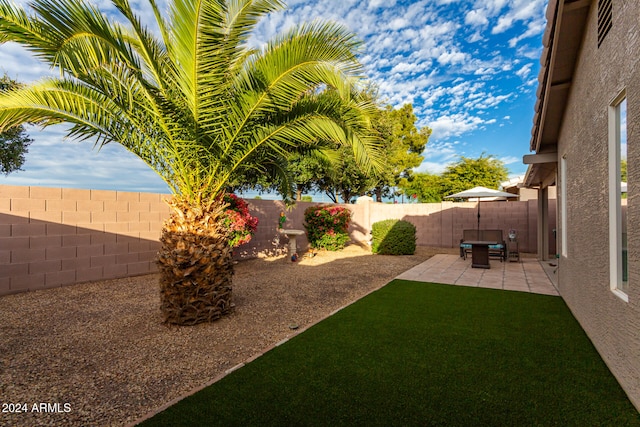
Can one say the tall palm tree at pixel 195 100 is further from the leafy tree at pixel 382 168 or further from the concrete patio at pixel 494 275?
→ the concrete patio at pixel 494 275

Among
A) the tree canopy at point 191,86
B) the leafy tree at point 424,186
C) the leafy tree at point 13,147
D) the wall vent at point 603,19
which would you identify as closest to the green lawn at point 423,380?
the tree canopy at point 191,86

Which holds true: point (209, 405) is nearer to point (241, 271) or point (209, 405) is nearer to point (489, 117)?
point (241, 271)

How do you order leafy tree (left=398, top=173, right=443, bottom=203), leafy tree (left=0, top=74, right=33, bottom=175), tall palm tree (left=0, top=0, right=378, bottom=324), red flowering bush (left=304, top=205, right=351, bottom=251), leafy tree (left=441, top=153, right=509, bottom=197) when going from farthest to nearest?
leafy tree (left=398, top=173, right=443, bottom=203)
leafy tree (left=441, top=153, right=509, bottom=197)
red flowering bush (left=304, top=205, right=351, bottom=251)
leafy tree (left=0, top=74, right=33, bottom=175)
tall palm tree (left=0, top=0, right=378, bottom=324)

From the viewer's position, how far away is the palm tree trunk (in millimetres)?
4145

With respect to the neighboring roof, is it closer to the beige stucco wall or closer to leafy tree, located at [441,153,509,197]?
the beige stucco wall

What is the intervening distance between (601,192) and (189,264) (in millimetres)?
4901

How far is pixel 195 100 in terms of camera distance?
3.91 metres

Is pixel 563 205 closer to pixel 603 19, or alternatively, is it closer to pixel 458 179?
pixel 603 19

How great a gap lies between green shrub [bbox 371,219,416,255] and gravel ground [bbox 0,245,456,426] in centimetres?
458

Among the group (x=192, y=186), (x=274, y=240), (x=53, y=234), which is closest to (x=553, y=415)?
(x=192, y=186)

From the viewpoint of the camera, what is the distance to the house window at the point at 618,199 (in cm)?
272

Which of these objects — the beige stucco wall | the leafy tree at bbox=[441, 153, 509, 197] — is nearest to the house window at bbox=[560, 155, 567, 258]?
the beige stucco wall

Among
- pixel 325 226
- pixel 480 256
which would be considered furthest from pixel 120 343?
pixel 325 226

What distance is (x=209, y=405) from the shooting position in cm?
242
